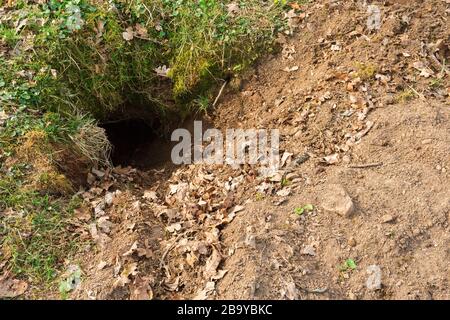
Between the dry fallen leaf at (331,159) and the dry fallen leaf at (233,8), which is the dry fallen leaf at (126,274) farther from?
the dry fallen leaf at (233,8)

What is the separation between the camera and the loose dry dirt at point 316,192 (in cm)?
318

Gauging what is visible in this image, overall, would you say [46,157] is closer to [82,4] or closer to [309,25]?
[82,4]

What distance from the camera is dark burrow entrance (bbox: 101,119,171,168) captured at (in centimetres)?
534

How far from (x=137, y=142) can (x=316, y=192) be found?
2.94 metres

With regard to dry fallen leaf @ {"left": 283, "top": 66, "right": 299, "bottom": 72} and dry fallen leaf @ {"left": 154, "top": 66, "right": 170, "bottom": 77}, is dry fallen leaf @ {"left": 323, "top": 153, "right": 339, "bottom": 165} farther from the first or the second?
dry fallen leaf @ {"left": 154, "top": 66, "right": 170, "bottom": 77}

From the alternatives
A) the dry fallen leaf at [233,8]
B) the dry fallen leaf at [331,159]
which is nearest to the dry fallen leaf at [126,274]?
the dry fallen leaf at [331,159]

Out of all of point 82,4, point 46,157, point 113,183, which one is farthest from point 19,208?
point 82,4

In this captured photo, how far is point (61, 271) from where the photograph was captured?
3418 millimetres

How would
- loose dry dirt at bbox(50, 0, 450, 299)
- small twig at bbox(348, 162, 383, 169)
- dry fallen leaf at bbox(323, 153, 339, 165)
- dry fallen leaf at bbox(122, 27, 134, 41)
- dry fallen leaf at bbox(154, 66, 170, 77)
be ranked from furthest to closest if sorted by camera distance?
dry fallen leaf at bbox(154, 66, 170, 77) < dry fallen leaf at bbox(122, 27, 134, 41) < dry fallen leaf at bbox(323, 153, 339, 165) < small twig at bbox(348, 162, 383, 169) < loose dry dirt at bbox(50, 0, 450, 299)

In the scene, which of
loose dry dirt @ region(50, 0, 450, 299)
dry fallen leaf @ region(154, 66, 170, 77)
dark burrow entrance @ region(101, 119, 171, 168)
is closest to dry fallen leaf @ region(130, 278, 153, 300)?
loose dry dirt @ region(50, 0, 450, 299)

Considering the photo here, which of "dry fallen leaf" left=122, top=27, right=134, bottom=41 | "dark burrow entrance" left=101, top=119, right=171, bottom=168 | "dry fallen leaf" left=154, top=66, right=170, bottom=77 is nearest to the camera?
"dry fallen leaf" left=122, top=27, right=134, bottom=41

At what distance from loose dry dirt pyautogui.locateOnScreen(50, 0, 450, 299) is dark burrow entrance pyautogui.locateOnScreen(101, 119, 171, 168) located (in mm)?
754

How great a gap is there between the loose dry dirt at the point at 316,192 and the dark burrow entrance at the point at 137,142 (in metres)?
0.75

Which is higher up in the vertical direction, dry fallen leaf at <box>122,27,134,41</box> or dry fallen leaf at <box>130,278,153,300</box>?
dry fallen leaf at <box>122,27,134,41</box>
